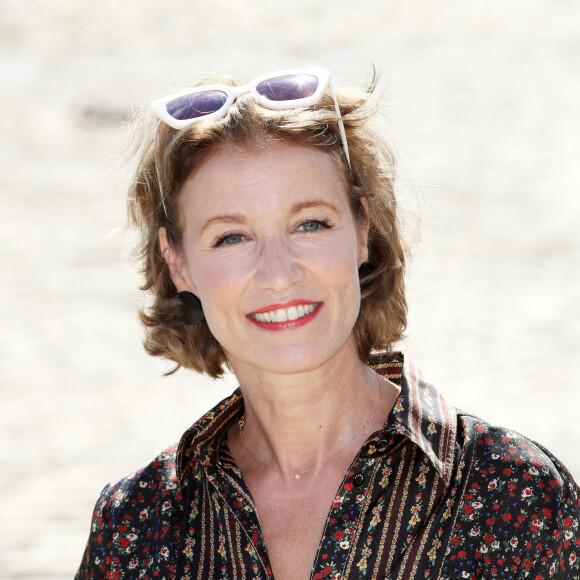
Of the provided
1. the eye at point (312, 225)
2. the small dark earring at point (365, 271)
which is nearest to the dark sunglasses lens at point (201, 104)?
the eye at point (312, 225)

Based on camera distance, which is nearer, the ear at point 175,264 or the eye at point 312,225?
the eye at point 312,225

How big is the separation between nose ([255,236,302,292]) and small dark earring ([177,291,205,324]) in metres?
0.44

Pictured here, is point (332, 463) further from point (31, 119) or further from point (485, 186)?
point (31, 119)

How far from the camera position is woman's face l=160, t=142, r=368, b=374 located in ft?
8.59

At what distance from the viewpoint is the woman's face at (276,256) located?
2.62 metres

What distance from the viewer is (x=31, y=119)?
12.2 m

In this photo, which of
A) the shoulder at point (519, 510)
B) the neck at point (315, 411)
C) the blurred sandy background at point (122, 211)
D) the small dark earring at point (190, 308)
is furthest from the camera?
the blurred sandy background at point (122, 211)

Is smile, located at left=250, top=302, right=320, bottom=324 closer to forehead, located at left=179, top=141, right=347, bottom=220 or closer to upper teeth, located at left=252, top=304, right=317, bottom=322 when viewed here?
upper teeth, located at left=252, top=304, right=317, bottom=322

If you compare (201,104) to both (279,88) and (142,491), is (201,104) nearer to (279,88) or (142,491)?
(279,88)

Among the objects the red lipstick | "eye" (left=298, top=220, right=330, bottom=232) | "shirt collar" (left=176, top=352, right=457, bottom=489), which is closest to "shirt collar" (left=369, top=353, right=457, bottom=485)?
"shirt collar" (left=176, top=352, right=457, bottom=489)

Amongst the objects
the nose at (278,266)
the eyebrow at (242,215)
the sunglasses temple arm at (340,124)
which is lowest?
the nose at (278,266)

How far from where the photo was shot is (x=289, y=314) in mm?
2631

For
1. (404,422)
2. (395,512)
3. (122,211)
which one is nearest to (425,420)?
(404,422)

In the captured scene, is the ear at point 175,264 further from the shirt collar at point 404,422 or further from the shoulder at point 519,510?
the shoulder at point 519,510
